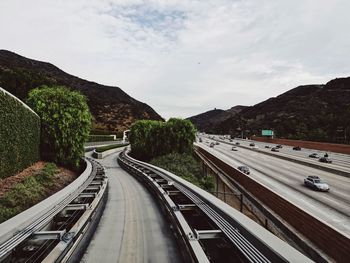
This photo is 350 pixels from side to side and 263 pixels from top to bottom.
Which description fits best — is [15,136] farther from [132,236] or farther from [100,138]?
Answer: [100,138]

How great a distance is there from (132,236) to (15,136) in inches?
427

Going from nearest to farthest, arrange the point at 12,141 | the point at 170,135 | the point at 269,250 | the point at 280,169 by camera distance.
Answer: the point at 269,250 < the point at 12,141 < the point at 280,169 < the point at 170,135

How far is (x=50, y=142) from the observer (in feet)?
69.8

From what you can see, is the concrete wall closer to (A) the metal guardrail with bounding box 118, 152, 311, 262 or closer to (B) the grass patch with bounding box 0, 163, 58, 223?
(A) the metal guardrail with bounding box 118, 152, 311, 262

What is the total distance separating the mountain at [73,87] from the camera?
62.4 metres

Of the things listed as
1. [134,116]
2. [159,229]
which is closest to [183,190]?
[159,229]

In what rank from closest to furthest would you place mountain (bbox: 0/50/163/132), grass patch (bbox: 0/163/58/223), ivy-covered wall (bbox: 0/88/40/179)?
grass patch (bbox: 0/163/58/223)
ivy-covered wall (bbox: 0/88/40/179)
mountain (bbox: 0/50/163/132)

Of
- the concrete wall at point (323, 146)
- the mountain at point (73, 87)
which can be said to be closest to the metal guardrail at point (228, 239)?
the concrete wall at point (323, 146)

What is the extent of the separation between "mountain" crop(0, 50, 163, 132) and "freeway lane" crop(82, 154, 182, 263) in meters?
56.0

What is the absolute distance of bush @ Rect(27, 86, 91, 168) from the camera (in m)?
21.1

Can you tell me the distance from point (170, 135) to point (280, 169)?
57.2ft

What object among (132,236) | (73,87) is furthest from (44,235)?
(73,87)

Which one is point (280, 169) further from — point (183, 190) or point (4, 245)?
point (4, 245)

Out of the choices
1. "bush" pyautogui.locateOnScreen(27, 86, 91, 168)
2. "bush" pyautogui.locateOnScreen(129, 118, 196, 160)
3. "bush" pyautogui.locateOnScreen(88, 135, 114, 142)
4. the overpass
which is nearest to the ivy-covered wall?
"bush" pyautogui.locateOnScreen(27, 86, 91, 168)
